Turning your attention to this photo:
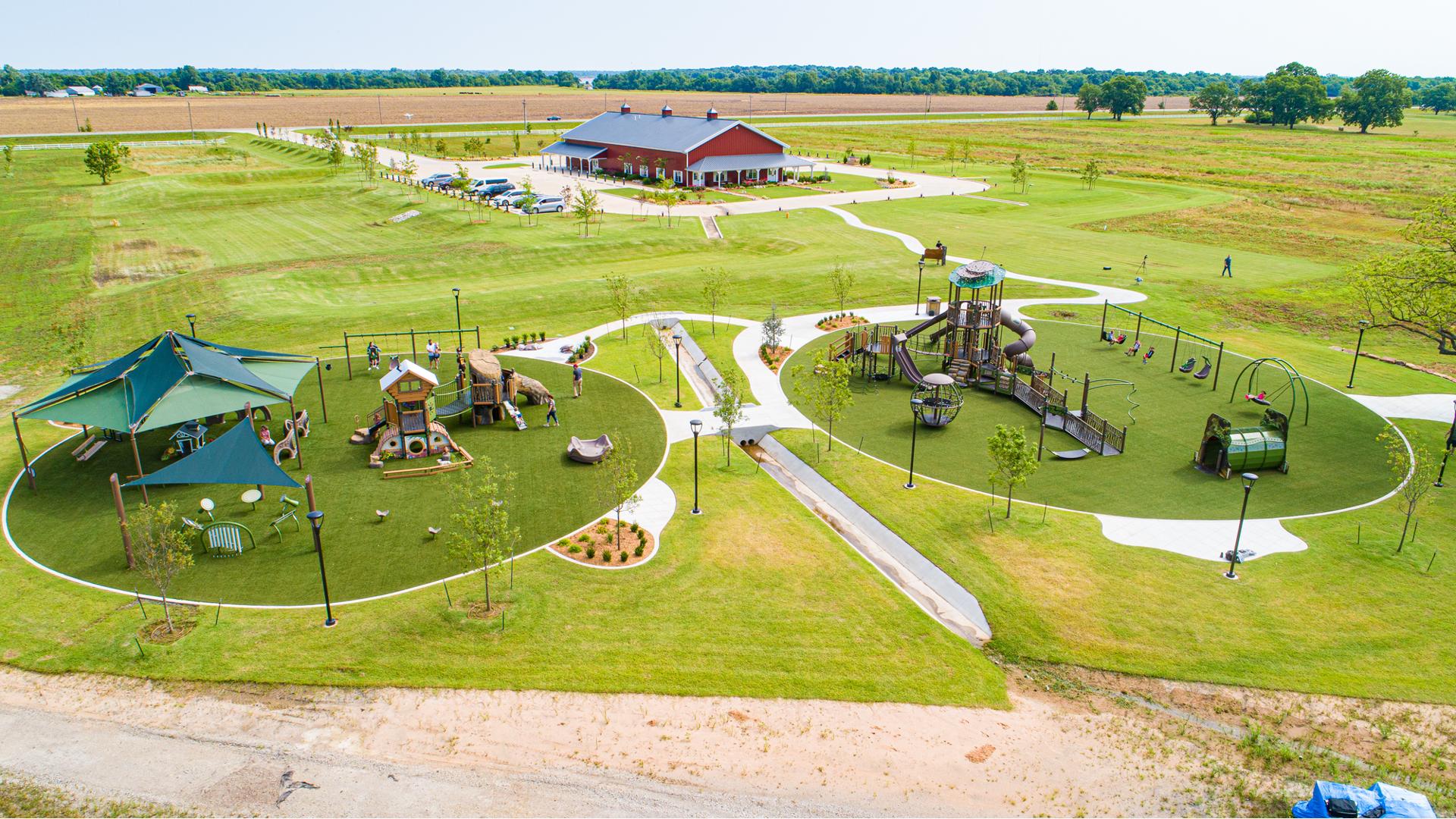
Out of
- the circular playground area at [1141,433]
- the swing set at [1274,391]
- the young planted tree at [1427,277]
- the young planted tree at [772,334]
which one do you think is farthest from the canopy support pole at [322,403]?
the young planted tree at [1427,277]

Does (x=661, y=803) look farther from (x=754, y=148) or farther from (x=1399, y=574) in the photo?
(x=754, y=148)

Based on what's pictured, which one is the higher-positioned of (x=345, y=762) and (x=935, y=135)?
(x=935, y=135)

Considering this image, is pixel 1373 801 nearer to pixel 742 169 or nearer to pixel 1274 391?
pixel 1274 391

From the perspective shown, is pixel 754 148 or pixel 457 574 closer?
pixel 457 574

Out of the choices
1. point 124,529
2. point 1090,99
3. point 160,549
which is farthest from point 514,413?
point 1090,99

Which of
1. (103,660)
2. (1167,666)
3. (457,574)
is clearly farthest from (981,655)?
(103,660)

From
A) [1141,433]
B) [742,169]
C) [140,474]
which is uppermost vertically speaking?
[742,169]

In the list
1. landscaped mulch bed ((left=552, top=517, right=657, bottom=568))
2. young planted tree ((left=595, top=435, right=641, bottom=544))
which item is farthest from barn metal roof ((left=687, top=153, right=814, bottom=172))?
landscaped mulch bed ((left=552, top=517, right=657, bottom=568))
